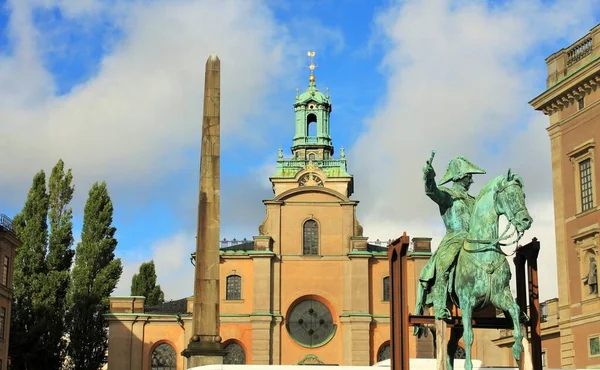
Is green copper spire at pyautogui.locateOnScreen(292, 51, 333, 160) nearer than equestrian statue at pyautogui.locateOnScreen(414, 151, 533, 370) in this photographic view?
No

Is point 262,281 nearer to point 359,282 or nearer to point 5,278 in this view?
point 359,282

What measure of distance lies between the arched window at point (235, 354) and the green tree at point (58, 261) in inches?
350

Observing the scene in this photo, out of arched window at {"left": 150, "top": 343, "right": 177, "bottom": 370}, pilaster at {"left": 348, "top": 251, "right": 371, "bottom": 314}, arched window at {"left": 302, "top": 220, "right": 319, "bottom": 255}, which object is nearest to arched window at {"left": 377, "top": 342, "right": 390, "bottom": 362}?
pilaster at {"left": 348, "top": 251, "right": 371, "bottom": 314}

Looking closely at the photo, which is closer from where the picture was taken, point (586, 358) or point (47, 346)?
point (586, 358)

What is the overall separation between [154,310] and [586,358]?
2796 cm

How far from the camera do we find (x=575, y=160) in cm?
3816

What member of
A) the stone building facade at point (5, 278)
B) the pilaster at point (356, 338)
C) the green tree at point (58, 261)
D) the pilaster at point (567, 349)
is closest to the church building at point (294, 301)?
the pilaster at point (356, 338)

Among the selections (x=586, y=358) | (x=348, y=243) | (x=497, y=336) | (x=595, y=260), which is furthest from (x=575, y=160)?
(x=348, y=243)

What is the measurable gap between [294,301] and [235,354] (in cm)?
436

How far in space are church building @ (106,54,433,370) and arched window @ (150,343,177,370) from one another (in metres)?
0.06

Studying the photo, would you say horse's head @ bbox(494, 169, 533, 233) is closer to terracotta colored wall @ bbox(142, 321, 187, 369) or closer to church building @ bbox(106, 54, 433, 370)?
church building @ bbox(106, 54, 433, 370)

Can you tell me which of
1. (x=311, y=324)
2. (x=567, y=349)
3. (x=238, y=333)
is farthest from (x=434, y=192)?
(x=238, y=333)

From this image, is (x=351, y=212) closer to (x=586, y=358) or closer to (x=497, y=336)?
(x=497, y=336)

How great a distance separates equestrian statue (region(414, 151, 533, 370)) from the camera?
1545cm
